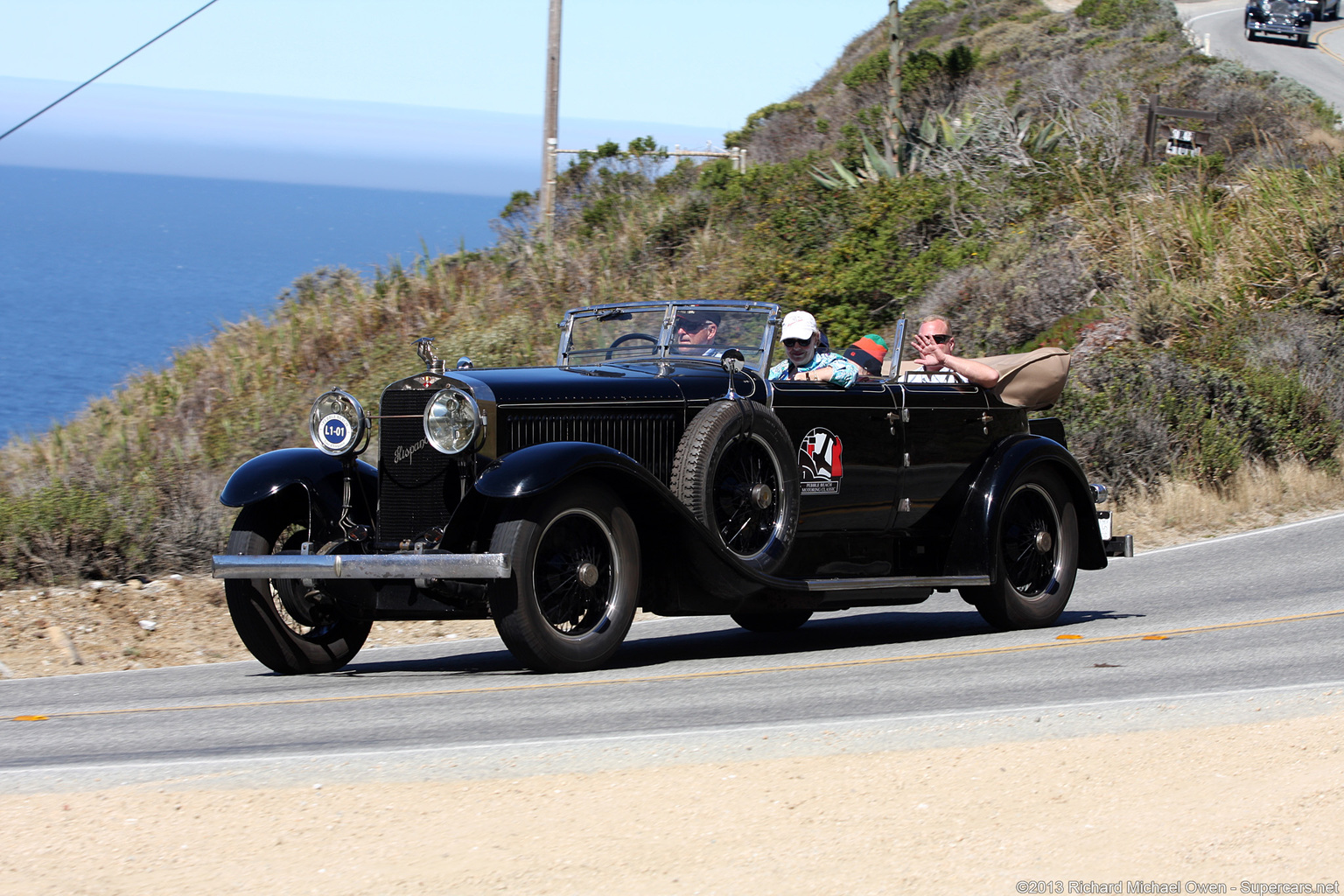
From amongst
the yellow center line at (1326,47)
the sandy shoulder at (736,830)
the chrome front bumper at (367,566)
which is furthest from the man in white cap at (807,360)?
the yellow center line at (1326,47)

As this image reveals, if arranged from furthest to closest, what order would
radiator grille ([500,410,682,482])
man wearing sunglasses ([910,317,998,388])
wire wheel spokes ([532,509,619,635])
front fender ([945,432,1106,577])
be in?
man wearing sunglasses ([910,317,998,388]), front fender ([945,432,1106,577]), radiator grille ([500,410,682,482]), wire wheel spokes ([532,509,619,635])

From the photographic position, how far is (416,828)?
415 cm

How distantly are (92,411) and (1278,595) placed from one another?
1538 cm

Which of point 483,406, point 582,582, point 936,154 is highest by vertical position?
point 936,154

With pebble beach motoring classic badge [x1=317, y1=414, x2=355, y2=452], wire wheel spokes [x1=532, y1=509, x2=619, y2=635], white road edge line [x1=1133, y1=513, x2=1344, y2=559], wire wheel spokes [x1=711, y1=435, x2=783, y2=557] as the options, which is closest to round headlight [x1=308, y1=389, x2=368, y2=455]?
pebble beach motoring classic badge [x1=317, y1=414, x2=355, y2=452]

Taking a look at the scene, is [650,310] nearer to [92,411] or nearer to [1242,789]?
[1242,789]

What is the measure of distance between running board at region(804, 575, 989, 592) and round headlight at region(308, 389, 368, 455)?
2.42 meters

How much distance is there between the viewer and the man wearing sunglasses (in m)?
8.80

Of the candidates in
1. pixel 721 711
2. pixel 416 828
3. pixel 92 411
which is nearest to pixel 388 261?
pixel 92 411

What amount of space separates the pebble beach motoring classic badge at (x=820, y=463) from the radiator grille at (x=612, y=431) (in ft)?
2.72

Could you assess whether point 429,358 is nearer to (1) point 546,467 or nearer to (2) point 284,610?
(1) point 546,467

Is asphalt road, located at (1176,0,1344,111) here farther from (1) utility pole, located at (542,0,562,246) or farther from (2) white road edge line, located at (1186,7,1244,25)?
(1) utility pole, located at (542,0,562,246)

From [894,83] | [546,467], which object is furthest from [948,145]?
[546,467]

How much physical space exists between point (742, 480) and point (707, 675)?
106 cm
